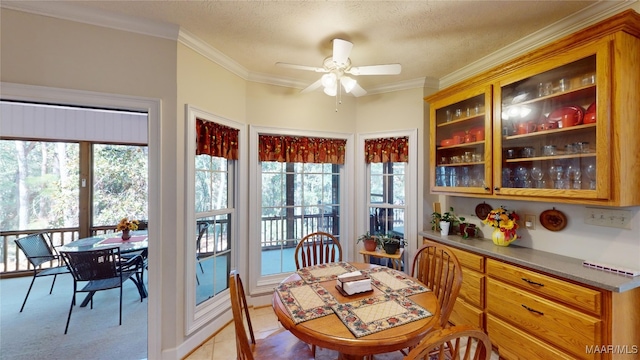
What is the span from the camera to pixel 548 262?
1.82 metres

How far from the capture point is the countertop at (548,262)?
148cm

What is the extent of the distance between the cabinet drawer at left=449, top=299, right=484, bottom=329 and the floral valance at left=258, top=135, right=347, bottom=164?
197 centimetres

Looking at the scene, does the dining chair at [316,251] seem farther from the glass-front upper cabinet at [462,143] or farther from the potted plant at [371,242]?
the glass-front upper cabinet at [462,143]

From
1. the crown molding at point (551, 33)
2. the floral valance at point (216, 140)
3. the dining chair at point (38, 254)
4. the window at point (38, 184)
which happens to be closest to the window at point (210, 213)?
the floral valance at point (216, 140)

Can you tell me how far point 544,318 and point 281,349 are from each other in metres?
1.76

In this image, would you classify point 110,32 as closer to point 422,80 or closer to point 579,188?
point 422,80

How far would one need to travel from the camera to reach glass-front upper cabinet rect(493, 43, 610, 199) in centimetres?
159

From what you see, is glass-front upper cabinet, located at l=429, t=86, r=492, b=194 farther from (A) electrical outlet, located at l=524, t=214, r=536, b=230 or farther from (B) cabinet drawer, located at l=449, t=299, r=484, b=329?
(B) cabinet drawer, located at l=449, t=299, r=484, b=329

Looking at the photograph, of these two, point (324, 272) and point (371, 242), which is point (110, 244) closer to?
point (324, 272)

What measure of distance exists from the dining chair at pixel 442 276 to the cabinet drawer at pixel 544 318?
451 mm

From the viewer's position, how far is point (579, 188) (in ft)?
5.61

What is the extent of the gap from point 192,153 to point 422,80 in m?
2.61

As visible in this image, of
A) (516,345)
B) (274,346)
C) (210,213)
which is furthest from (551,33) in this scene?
(210,213)

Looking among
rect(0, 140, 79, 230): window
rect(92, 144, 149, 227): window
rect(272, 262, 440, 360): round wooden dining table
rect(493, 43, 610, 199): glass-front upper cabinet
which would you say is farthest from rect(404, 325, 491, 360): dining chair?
rect(0, 140, 79, 230): window
